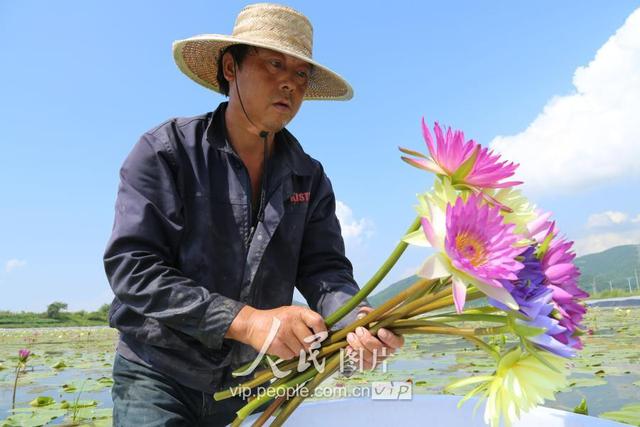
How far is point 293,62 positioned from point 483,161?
75 cm

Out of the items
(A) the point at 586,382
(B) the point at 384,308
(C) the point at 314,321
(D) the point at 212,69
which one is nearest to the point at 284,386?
(C) the point at 314,321

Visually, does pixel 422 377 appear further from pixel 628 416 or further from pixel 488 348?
pixel 488 348

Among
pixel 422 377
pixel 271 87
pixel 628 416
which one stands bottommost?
pixel 422 377

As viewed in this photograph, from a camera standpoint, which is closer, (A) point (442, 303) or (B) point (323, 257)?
(A) point (442, 303)

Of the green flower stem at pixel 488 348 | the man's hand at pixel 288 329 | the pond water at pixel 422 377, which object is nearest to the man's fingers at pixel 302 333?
the man's hand at pixel 288 329

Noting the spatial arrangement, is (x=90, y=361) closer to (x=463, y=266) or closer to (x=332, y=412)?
(x=332, y=412)

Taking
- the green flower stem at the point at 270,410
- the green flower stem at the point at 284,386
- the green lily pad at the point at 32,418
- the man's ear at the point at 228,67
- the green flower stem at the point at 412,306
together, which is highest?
the man's ear at the point at 228,67

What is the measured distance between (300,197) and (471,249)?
32.9 inches

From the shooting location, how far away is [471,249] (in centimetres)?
66

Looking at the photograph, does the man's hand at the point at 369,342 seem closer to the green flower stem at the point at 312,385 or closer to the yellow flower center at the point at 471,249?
the green flower stem at the point at 312,385

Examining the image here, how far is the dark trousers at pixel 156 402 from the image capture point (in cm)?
117

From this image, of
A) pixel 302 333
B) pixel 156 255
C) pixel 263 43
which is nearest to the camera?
pixel 302 333

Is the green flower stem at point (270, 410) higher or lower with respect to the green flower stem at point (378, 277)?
lower

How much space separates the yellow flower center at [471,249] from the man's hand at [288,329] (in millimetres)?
302
